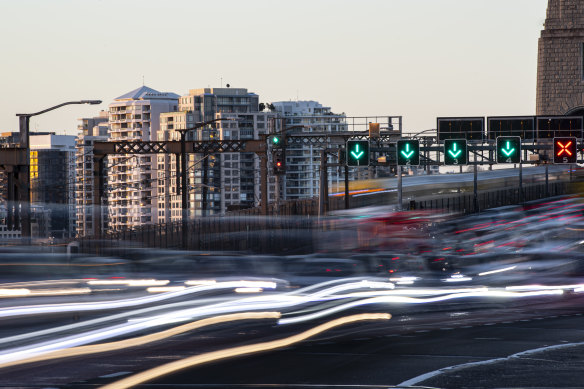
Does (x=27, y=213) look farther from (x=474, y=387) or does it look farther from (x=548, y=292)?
(x=474, y=387)

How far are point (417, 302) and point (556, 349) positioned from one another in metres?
9.20

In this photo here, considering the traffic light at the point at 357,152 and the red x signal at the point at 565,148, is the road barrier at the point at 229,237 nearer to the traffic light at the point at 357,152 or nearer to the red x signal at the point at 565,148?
the traffic light at the point at 357,152

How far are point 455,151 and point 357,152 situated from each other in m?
5.13

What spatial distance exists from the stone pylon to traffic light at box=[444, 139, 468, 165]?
40663mm

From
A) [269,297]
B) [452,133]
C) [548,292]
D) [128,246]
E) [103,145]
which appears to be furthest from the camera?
[452,133]

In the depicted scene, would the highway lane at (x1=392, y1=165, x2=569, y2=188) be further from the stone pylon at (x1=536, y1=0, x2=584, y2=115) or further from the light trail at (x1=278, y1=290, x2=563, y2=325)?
the light trail at (x1=278, y1=290, x2=563, y2=325)

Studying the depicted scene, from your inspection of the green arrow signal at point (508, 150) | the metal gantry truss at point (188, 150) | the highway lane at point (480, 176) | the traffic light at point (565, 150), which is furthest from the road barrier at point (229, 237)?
the highway lane at point (480, 176)

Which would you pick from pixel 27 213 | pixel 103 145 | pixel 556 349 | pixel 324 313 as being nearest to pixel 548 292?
pixel 324 313

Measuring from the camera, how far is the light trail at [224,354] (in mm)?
14274

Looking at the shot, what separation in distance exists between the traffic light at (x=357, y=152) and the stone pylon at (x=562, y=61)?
42899 mm

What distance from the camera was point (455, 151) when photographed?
52.4m

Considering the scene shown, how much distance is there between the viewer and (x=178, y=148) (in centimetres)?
6438

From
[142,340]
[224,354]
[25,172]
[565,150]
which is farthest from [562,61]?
[224,354]

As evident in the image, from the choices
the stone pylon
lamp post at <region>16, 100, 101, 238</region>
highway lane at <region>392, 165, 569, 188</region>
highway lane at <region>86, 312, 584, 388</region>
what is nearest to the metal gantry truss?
lamp post at <region>16, 100, 101, 238</region>
